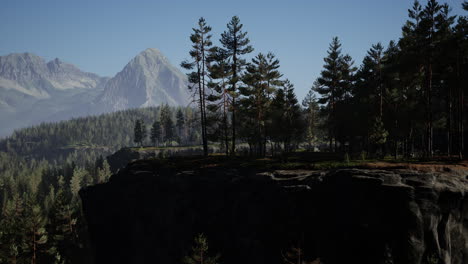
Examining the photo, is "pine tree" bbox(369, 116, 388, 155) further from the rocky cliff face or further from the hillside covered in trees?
the rocky cliff face

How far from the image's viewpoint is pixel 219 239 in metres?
30.3

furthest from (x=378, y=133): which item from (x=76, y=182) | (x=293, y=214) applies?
(x=76, y=182)

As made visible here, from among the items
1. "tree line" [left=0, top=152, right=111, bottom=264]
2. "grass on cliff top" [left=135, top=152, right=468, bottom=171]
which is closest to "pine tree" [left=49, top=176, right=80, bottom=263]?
"tree line" [left=0, top=152, right=111, bottom=264]

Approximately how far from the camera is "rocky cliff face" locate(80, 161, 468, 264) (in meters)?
21.3

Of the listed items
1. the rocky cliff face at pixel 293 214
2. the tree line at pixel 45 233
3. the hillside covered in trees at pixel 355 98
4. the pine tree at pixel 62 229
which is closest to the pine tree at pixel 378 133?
the hillside covered in trees at pixel 355 98

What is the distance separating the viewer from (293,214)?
85.2 ft

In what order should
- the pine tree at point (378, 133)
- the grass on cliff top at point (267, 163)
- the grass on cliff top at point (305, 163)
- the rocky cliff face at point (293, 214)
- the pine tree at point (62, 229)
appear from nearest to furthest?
the rocky cliff face at point (293, 214), the grass on cliff top at point (305, 163), the grass on cliff top at point (267, 163), the pine tree at point (378, 133), the pine tree at point (62, 229)

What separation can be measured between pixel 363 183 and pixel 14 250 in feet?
125

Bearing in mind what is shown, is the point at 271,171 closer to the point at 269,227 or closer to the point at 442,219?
the point at 269,227

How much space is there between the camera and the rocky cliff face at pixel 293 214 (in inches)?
839

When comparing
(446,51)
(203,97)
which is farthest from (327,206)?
(203,97)

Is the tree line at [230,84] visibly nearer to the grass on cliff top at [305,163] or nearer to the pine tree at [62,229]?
the grass on cliff top at [305,163]

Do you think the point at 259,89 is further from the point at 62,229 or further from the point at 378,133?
the point at 62,229

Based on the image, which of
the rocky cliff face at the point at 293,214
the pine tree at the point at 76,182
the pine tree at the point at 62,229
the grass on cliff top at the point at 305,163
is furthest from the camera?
the pine tree at the point at 76,182
